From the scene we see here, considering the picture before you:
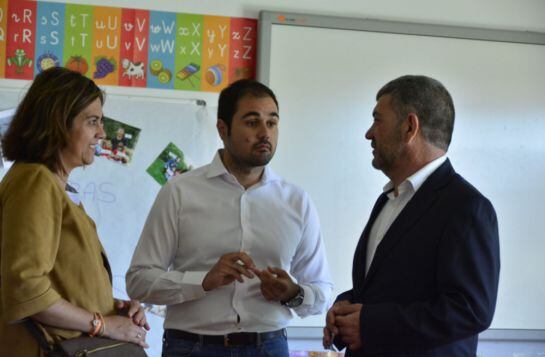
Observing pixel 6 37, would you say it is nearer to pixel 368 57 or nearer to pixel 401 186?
pixel 368 57

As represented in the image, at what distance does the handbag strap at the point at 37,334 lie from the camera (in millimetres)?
1658

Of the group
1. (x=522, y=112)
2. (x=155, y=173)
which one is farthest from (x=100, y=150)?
(x=522, y=112)

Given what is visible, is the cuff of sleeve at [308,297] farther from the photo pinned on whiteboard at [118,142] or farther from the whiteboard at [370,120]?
the photo pinned on whiteboard at [118,142]

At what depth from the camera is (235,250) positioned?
225cm

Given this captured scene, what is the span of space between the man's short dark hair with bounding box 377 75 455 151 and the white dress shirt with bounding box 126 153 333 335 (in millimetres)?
560

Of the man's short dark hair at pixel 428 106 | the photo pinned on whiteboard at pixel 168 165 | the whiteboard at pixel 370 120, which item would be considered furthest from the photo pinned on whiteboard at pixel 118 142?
the man's short dark hair at pixel 428 106

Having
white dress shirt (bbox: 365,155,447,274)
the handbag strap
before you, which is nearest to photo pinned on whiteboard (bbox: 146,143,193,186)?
white dress shirt (bbox: 365,155,447,274)

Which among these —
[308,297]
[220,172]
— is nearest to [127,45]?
[220,172]

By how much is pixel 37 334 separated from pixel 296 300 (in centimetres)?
83

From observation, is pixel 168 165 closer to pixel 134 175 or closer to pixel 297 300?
pixel 134 175

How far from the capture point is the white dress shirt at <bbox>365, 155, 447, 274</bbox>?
1957 mm

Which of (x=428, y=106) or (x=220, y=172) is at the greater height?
(x=428, y=106)

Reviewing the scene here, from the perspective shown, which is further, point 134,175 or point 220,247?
point 134,175

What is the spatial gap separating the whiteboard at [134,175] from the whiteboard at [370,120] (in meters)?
0.42
